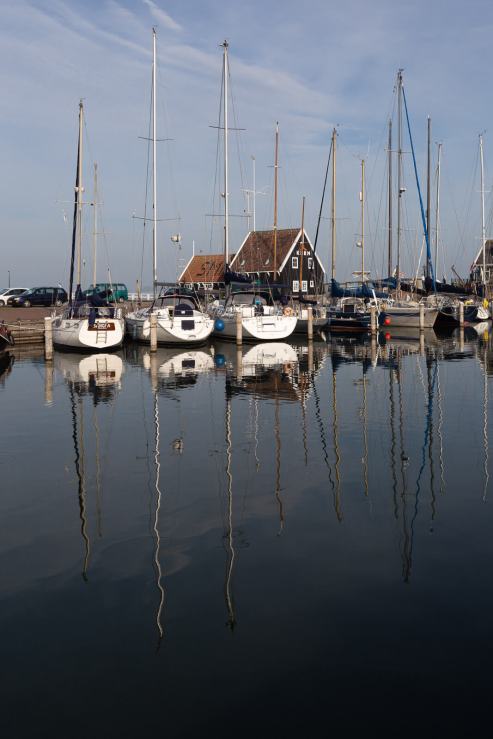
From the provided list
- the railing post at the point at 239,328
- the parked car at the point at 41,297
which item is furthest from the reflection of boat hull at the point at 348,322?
the parked car at the point at 41,297

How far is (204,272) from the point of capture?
270 ft

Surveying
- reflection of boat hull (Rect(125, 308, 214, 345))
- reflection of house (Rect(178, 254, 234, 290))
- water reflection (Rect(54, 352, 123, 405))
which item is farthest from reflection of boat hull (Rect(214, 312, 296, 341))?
reflection of house (Rect(178, 254, 234, 290))

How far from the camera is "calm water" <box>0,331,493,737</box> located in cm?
505

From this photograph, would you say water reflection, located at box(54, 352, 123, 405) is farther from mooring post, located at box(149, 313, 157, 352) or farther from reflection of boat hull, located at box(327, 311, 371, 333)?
reflection of boat hull, located at box(327, 311, 371, 333)

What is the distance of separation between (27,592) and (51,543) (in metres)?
1.36

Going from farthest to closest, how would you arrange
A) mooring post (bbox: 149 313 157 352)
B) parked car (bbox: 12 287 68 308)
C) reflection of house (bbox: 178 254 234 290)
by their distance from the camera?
reflection of house (bbox: 178 254 234 290) → parked car (bbox: 12 287 68 308) → mooring post (bbox: 149 313 157 352)

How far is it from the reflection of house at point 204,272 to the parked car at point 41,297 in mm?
26250

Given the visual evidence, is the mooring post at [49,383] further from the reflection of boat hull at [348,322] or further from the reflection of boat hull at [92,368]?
the reflection of boat hull at [348,322]

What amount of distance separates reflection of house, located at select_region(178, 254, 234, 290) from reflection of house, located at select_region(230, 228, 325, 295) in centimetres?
412

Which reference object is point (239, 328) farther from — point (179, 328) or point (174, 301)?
point (174, 301)

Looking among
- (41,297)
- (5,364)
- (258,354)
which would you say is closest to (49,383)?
(5,364)

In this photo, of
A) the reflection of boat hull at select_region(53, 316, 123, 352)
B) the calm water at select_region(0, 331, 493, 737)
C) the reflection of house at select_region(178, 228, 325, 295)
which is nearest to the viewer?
the calm water at select_region(0, 331, 493, 737)

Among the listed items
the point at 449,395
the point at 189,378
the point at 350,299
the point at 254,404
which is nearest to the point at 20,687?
the point at 254,404

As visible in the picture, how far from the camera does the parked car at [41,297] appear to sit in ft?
168
